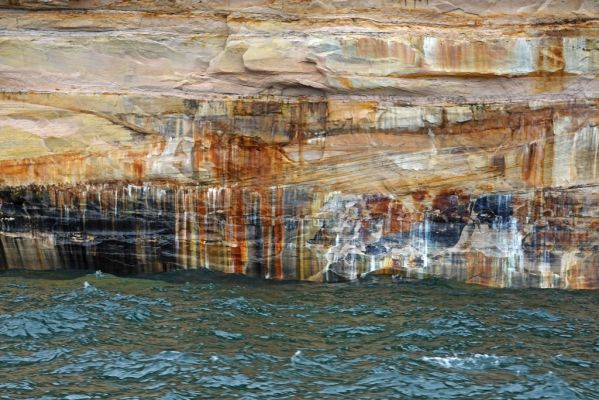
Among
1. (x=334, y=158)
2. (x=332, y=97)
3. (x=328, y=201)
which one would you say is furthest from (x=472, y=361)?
(x=332, y=97)

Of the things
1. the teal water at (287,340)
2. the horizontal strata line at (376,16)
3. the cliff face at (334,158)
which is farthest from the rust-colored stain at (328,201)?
the horizontal strata line at (376,16)

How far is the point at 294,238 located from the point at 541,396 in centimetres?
519

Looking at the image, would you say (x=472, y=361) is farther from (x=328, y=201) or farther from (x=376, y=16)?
(x=376, y=16)

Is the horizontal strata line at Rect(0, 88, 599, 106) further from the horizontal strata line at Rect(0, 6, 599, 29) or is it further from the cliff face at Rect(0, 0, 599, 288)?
the horizontal strata line at Rect(0, 6, 599, 29)

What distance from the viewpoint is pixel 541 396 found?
26.0 ft

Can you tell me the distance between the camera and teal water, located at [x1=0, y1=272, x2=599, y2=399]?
8.13m

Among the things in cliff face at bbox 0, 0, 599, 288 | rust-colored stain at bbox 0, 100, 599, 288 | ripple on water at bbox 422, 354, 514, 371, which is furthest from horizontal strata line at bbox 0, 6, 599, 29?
ripple on water at bbox 422, 354, 514, 371

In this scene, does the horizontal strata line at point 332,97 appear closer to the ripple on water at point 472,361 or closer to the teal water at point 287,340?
the teal water at point 287,340

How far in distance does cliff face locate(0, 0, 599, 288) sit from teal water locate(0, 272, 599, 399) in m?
0.57

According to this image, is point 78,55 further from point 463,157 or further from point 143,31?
point 463,157

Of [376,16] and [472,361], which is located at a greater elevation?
[376,16]

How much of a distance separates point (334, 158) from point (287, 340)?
3.72 meters

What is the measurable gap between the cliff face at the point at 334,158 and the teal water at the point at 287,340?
57 centimetres

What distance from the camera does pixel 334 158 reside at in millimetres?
12273
